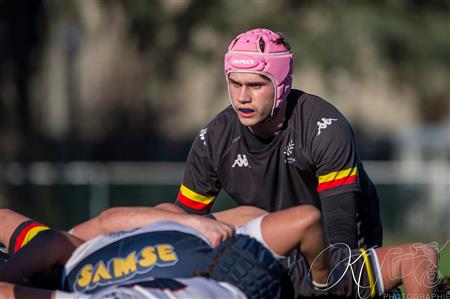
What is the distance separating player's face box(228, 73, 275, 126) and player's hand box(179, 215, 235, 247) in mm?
1117

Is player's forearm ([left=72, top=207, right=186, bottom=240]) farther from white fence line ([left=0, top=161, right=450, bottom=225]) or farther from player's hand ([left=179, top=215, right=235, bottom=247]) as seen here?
white fence line ([left=0, top=161, right=450, bottom=225])

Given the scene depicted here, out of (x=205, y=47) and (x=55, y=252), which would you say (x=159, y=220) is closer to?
(x=55, y=252)

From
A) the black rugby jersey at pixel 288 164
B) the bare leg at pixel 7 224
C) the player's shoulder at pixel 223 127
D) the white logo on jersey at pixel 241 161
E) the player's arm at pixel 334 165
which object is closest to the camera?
the bare leg at pixel 7 224

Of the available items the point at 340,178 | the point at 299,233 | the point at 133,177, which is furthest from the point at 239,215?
the point at 133,177

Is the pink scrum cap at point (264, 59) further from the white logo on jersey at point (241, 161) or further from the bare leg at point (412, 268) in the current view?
the bare leg at point (412, 268)

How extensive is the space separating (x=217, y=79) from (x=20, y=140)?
600cm

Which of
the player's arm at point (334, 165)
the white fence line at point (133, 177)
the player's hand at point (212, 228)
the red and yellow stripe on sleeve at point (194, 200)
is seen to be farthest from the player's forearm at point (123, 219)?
the white fence line at point (133, 177)

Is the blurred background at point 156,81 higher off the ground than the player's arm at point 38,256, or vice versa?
the player's arm at point 38,256

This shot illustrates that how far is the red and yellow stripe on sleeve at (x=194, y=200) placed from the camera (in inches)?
243

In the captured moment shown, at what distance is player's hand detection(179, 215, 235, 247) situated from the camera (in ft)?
14.6

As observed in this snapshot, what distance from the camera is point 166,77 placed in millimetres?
22312

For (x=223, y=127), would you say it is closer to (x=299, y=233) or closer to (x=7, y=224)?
A: (x=7, y=224)

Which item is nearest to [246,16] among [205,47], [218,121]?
[205,47]

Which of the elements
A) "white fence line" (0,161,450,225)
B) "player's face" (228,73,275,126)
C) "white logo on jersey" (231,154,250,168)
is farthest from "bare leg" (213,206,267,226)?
"white fence line" (0,161,450,225)
